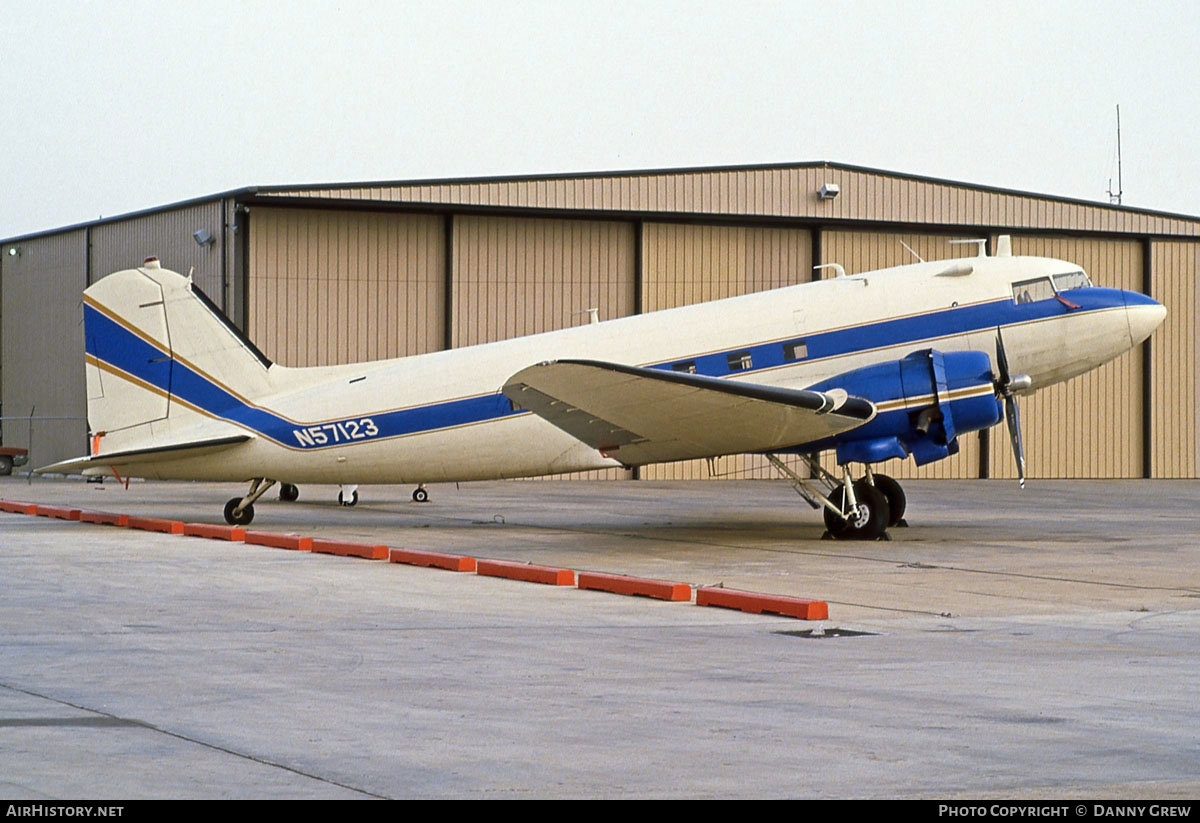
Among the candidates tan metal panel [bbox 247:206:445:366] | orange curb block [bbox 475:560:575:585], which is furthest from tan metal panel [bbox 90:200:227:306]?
orange curb block [bbox 475:560:575:585]

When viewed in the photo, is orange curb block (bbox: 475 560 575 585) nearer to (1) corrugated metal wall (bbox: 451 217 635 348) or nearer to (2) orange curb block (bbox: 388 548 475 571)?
(2) orange curb block (bbox: 388 548 475 571)

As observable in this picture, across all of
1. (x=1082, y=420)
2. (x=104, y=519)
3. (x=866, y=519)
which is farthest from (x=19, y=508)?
(x=1082, y=420)

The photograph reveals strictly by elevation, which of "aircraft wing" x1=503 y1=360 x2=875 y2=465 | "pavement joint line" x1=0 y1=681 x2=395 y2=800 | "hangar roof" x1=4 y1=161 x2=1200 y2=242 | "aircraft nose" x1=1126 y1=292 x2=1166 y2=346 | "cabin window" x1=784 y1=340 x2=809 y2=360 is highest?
"hangar roof" x1=4 y1=161 x2=1200 y2=242

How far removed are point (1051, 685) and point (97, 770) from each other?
598cm

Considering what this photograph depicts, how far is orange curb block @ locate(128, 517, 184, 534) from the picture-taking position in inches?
900

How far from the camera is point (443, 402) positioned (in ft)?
74.7

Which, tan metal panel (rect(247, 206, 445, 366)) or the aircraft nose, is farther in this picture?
tan metal panel (rect(247, 206, 445, 366))

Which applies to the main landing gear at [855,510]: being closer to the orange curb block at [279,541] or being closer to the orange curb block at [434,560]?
the orange curb block at [434,560]

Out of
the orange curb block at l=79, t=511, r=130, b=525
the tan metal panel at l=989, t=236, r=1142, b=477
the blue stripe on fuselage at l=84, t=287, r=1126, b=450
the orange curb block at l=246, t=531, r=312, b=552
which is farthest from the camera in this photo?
the tan metal panel at l=989, t=236, r=1142, b=477

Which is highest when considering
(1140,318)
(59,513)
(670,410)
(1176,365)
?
(1176,365)

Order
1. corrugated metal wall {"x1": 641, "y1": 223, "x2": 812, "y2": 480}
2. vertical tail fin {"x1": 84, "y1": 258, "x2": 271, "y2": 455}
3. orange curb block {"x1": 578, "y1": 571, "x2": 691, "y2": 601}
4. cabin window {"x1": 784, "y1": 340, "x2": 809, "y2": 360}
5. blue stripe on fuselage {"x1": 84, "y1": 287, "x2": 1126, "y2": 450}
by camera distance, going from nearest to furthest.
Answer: orange curb block {"x1": 578, "y1": 571, "x2": 691, "y2": 601} → blue stripe on fuselage {"x1": 84, "y1": 287, "x2": 1126, "y2": 450} → cabin window {"x1": 784, "y1": 340, "x2": 809, "y2": 360} → vertical tail fin {"x1": 84, "y1": 258, "x2": 271, "y2": 455} → corrugated metal wall {"x1": 641, "y1": 223, "x2": 812, "y2": 480}

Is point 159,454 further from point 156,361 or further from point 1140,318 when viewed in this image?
point 1140,318

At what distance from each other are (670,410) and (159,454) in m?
9.35

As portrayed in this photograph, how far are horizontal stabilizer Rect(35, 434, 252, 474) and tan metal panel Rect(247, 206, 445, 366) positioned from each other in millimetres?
21666
